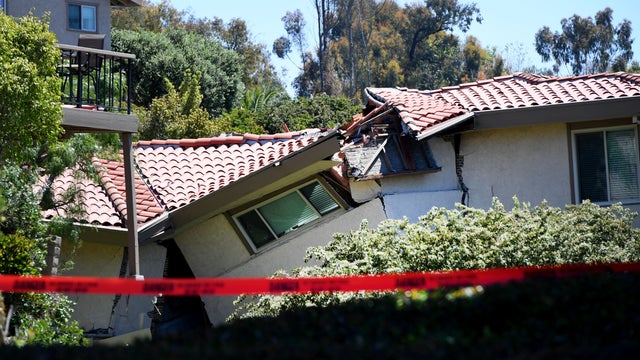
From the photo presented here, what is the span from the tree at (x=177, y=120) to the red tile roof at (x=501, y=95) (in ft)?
38.9

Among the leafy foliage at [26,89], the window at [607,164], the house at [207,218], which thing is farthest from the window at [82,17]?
the window at [607,164]

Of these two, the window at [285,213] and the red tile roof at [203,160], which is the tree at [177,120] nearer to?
the red tile roof at [203,160]

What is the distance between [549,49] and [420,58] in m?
9.98

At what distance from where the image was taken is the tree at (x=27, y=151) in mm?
12188

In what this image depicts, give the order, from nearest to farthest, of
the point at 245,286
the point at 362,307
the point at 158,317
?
the point at 362,307 < the point at 245,286 < the point at 158,317

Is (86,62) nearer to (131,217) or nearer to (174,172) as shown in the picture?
(131,217)

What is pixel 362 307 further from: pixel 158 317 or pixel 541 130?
pixel 541 130

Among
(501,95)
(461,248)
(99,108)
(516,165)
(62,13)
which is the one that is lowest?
(461,248)

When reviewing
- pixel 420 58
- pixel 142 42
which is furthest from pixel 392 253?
pixel 420 58

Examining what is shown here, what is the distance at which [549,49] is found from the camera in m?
65.4

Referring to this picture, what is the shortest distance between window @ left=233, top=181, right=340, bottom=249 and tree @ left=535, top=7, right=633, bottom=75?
48405mm

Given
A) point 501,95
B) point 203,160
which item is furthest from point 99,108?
point 501,95

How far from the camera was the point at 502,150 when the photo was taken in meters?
17.5

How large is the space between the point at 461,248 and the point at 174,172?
6974mm
